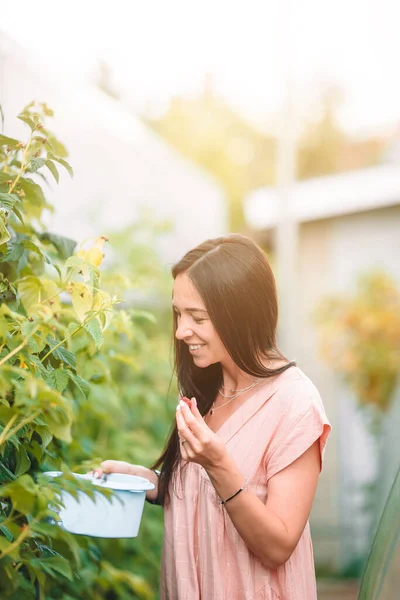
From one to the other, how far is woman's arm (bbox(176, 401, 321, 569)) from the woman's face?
0.75ft

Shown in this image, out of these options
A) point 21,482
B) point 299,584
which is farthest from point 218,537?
point 21,482

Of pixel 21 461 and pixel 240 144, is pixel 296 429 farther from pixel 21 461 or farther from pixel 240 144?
pixel 240 144

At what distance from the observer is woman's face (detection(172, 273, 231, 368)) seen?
6.01ft

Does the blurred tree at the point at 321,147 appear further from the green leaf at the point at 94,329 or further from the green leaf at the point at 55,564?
the green leaf at the point at 55,564

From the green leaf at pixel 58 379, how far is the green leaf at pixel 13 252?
253mm

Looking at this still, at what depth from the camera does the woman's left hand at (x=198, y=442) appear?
1567mm

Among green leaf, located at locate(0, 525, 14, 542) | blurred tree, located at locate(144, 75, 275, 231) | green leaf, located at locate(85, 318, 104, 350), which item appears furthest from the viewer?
blurred tree, located at locate(144, 75, 275, 231)

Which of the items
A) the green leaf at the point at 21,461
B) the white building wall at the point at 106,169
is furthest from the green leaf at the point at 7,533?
the white building wall at the point at 106,169

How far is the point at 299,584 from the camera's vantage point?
180 centimetres

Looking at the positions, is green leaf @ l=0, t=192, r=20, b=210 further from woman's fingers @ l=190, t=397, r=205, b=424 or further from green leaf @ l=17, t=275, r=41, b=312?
woman's fingers @ l=190, t=397, r=205, b=424

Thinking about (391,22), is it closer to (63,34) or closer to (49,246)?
(63,34)

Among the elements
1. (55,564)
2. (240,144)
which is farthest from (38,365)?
(240,144)

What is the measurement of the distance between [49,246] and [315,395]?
29.0 inches

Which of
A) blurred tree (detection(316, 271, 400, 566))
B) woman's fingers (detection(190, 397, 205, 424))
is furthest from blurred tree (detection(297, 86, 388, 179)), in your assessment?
woman's fingers (detection(190, 397, 205, 424))
